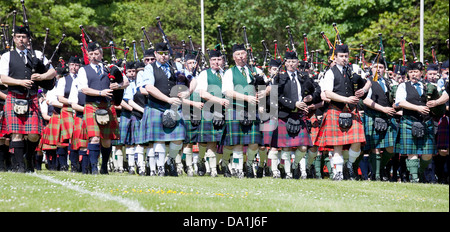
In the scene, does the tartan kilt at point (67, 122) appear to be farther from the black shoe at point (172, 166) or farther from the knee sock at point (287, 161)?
the knee sock at point (287, 161)

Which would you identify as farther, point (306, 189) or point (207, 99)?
point (207, 99)

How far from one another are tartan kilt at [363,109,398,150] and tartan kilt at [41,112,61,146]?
4.68m

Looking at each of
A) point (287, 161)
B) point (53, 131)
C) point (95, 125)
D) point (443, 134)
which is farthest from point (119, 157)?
point (443, 134)

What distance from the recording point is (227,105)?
9.05 meters

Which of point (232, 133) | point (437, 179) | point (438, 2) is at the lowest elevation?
point (437, 179)

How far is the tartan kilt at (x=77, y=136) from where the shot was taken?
9242 millimetres

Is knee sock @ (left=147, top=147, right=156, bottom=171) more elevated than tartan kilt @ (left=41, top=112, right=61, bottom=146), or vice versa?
tartan kilt @ (left=41, top=112, right=61, bottom=146)

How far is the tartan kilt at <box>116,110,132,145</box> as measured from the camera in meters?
11.3

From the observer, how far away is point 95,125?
8.75 m

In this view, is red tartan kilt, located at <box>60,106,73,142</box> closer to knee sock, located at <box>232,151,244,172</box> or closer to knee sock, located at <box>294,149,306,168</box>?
knee sock, located at <box>232,151,244,172</box>

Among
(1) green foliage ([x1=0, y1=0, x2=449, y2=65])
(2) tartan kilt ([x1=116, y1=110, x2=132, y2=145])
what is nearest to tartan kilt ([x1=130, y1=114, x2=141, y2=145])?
(2) tartan kilt ([x1=116, y1=110, x2=132, y2=145])
